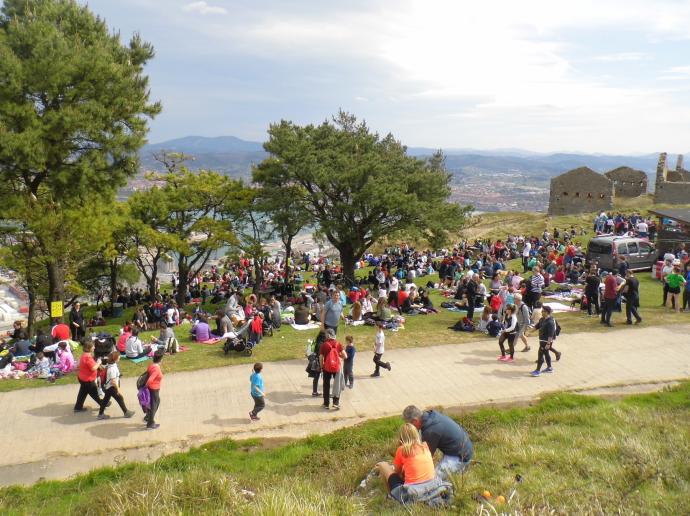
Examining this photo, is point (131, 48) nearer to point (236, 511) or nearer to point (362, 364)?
point (362, 364)

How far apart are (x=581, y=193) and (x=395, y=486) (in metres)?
53.3

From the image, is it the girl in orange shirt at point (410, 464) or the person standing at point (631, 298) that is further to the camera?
the person standing at point (631, 298)

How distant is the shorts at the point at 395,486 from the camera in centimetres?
598

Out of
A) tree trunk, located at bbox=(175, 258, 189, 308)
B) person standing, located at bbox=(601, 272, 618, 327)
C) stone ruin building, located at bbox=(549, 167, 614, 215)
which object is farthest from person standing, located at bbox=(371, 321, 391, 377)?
stone ruin building, located at bbox=(549, 167, 614, 215)

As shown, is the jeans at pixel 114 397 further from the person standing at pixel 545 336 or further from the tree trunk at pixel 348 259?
the tree trunk at pixel 348 259

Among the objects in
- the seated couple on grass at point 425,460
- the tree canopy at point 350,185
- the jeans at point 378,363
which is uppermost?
the tree canopy at point 350,185

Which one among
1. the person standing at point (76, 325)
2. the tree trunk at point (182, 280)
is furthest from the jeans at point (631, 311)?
the tree trunk at point (182, 280)

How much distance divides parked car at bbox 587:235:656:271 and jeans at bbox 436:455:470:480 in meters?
16.5

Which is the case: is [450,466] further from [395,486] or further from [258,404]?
[258,404]

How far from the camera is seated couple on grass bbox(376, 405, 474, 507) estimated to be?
5891mm

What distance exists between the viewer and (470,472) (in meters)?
6.52

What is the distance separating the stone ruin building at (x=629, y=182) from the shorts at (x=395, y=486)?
59.3m

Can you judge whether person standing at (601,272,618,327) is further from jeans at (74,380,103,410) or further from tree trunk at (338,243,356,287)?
jeans at (74,380,103,410)

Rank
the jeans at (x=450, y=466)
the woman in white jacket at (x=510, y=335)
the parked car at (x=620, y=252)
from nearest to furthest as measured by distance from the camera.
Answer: the jeans at (x=450, y=466)
the woman in white jacket at (x=510, y=335)
the parked car at (x=620, y=252)
